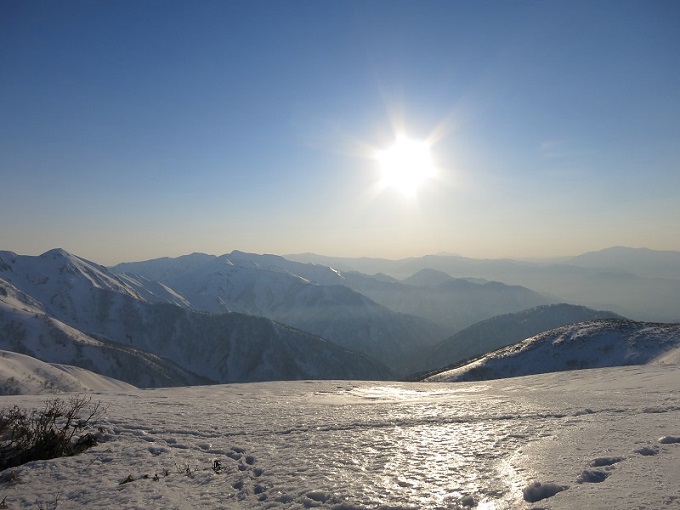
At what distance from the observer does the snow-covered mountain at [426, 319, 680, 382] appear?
182 ft

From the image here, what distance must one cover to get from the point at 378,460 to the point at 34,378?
10786cm

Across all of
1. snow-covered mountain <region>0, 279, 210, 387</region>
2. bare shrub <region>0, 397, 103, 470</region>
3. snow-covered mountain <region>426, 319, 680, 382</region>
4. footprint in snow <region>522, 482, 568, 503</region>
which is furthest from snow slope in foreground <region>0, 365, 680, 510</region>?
snow-covered mountain <region>0, 279, 210, 387</region>

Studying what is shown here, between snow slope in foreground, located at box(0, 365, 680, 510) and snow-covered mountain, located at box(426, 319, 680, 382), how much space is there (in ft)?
170

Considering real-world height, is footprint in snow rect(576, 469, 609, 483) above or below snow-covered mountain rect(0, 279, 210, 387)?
above

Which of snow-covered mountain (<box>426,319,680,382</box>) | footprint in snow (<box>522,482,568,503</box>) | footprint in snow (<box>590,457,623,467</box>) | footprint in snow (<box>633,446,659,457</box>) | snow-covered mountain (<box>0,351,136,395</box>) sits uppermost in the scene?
snow-covered mountain (<box>426,319,680,382</box>)

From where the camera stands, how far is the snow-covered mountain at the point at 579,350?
55.4m

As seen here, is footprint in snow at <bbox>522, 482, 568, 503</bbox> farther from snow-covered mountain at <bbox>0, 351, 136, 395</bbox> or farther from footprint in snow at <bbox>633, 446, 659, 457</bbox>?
snow-covered mountain at <bbox>0, 351, 136, 395</bbox>

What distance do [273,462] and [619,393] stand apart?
42.3ft

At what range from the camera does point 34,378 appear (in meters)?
90.2

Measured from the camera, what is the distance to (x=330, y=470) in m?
7.63

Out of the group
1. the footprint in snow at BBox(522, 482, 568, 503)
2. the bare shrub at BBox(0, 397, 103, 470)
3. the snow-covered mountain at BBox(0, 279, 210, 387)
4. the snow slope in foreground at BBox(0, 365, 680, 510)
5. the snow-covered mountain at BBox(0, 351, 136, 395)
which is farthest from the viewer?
the snow-covered mountain at BBox(0, 279, 210, 387)

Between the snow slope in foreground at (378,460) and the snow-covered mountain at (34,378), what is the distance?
81.1 m

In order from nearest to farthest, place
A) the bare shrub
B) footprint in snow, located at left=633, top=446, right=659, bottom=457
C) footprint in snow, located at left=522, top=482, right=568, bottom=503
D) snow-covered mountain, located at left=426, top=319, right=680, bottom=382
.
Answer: footprint in snow, located at left=522, top=482, right=568, bottom=503, footprint in snow, located at left=633, top=446, right=659, bottom=457, the bare shrub, snow-covered mountain, located at left=426, top=319, right=680, bottom=382

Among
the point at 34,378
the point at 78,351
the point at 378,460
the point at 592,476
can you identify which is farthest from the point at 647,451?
the point at 78,351
